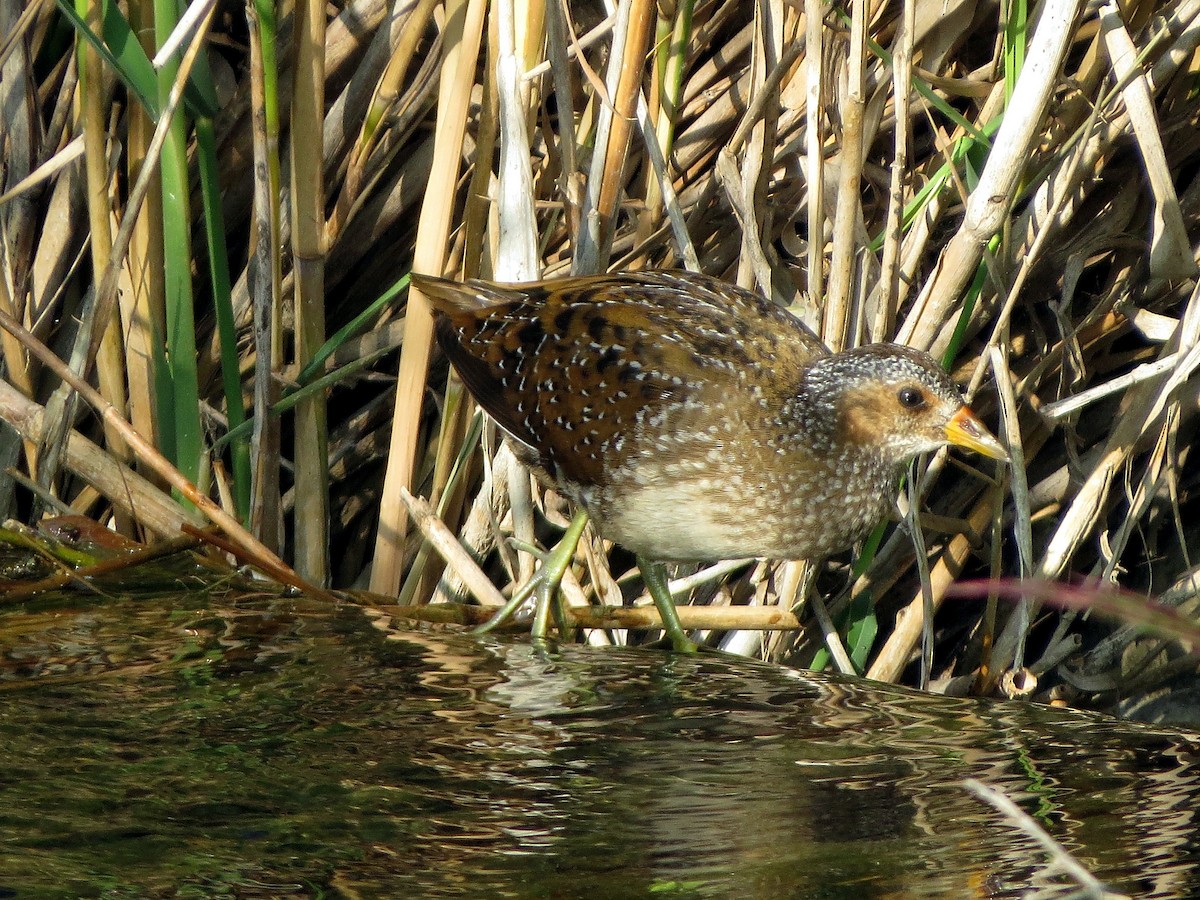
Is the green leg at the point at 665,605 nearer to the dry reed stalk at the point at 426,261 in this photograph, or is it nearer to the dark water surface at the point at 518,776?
the dark water surface at the point at 518,776

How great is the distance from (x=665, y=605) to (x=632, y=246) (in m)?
1.00

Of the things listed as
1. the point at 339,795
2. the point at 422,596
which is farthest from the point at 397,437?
the point at 339,795

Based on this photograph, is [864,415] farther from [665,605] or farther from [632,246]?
[632,246]

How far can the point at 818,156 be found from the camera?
3016mm

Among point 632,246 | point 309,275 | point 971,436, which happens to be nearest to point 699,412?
point 971,436

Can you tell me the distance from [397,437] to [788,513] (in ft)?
3.36

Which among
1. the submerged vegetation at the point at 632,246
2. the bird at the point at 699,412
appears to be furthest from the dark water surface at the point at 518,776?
the submerged vegetation at the point at 632,246

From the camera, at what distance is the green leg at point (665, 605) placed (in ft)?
10.4

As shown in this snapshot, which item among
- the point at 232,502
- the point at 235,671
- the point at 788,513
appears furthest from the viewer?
the point at 232,502

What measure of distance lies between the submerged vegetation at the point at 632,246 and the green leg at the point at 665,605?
0.07 meters

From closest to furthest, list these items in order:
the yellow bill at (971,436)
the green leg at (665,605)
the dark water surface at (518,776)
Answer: the dark water surface at (518,776), the yellow bill at (971,436), the green leg at (665,605)

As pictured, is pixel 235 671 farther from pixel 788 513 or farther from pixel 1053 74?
pixel 1053 74

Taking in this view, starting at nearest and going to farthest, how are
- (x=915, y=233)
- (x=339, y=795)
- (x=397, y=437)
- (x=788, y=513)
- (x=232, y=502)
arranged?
1. (x=339, y=795)
2. (x=788, y=513)
3. (x=915, y=233)
4. (x=397, y=437)
5. (x=232, y=502)

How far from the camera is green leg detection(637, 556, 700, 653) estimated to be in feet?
10.4
